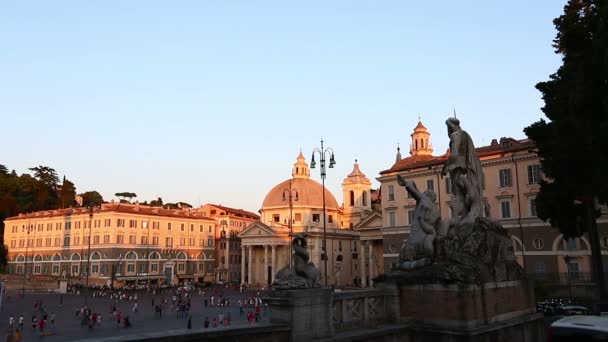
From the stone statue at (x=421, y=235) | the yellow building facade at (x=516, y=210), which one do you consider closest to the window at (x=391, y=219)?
the yellow building facade at (x=516, y=210)

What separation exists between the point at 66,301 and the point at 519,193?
47.6 meters

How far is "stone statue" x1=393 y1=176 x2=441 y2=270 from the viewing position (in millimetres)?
11289

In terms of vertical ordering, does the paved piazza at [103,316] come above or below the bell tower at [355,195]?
below

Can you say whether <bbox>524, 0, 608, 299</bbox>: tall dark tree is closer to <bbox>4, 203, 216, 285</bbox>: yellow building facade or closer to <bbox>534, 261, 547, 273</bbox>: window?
<bbox>534, 261, 547, 273</bbox>: window

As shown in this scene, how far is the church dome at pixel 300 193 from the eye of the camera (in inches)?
3607

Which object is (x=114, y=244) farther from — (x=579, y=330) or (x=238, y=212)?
(x=579, y=330)

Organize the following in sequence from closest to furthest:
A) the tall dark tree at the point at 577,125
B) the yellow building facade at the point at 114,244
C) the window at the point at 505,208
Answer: the tall dark tree at the point at 577,125 → the window at the point at 505,208 → the yellow building facade at the point at 114,244

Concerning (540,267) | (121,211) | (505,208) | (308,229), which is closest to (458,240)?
(540,267)

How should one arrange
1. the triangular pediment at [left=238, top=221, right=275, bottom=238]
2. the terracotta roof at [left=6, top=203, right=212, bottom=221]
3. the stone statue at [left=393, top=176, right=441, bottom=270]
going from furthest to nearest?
the triangular pediment at [left=238, top=221, right=275, bottom=238] < the terracotta roof at [left=6, top=203, right=212, bottom=221] < the stone statue at [left=393, top=176, right=441, bottom=270]

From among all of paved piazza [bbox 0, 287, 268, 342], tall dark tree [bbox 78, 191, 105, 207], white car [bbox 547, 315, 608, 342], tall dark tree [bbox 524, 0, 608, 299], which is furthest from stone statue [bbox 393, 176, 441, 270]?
tall dark tree [bbox 78, 191, 105, 207]

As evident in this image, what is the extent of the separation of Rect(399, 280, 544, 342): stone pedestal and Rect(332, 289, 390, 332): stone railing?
0.53 metres

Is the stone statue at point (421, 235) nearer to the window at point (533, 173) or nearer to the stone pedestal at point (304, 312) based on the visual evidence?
the stone pedestal at point (304, 312)

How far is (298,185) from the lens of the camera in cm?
9406

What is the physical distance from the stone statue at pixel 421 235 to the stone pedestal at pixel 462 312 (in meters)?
0.57
